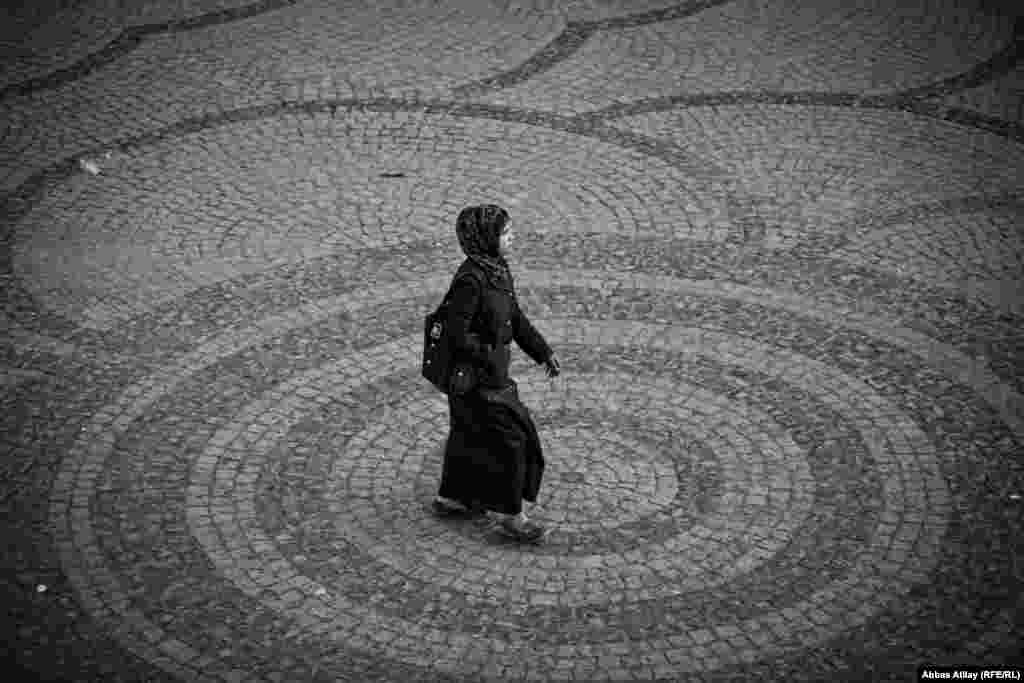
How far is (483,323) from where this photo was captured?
7500 mm

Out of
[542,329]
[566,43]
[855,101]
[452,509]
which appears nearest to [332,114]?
[566,43]

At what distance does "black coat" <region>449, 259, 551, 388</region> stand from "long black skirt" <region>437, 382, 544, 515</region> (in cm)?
15

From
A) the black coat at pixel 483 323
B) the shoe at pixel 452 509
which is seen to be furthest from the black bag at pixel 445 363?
the shoe at pixel 452 509

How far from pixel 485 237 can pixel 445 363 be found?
71 centimetres

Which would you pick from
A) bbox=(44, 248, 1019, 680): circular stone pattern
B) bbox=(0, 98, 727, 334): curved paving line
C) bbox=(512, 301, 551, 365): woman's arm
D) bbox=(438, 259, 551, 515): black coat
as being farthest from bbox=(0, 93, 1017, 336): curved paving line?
bbox=(438, 259, 551, 515): black coat

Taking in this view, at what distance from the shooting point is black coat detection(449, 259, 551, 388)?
7363 millimetres

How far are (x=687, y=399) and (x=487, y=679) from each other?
294 cm

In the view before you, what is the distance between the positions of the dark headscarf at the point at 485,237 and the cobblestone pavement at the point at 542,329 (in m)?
1.57

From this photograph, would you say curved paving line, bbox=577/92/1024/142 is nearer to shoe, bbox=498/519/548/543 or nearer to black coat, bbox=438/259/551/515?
black coat, bbox=438/259/551/515

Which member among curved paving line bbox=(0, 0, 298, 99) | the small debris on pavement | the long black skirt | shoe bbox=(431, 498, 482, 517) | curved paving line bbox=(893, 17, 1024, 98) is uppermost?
curved paving line bbox=(893, 17, 1024, 98)

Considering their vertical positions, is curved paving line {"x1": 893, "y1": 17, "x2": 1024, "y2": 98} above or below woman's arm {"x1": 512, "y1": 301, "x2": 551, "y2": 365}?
above

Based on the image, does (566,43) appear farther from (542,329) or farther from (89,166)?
Result: (542,329)

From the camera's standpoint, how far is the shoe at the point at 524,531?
7828mm

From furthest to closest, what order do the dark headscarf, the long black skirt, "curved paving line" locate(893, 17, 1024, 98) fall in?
"curved paving line" locate(893, 17, 1024, 98) → the long black skirt → the dark headscarf
